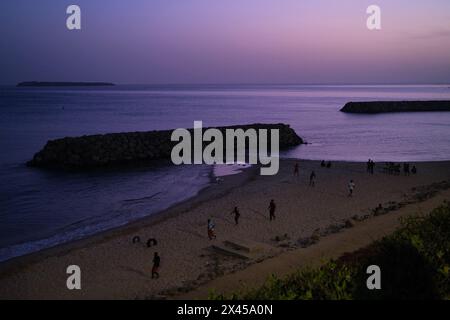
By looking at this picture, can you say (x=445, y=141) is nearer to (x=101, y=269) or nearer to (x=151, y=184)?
(x=151, y=184)

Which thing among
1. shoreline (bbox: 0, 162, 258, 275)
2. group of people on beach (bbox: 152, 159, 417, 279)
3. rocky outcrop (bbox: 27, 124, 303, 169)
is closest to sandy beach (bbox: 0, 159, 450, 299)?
shoreline (bbox: 0, 162, 258, 275)

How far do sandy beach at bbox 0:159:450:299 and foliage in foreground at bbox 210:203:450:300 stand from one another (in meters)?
3.78

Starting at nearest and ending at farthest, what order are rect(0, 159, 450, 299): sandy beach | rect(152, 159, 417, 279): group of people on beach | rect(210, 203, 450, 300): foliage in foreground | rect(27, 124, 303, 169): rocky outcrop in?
rect(210, 203, 450, 300): foliage in foreground < rect(0, 159, 450, 299): sandy beach < rect(152, 159, 417, 279): group of people on beach < rect(27, 124, 303, 169): rocky outcrop

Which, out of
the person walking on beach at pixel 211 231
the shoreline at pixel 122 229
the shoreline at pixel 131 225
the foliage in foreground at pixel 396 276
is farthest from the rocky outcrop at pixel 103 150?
the foliage in foreground at pixel 396 276

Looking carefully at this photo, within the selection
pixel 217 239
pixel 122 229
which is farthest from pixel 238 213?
pixel 122 229

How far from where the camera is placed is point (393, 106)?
111 m

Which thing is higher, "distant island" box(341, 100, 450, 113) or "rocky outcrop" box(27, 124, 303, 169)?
"distant island" box(341, 100, 450, 113)

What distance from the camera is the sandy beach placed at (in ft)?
44.5

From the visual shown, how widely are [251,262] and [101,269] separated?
5001mm

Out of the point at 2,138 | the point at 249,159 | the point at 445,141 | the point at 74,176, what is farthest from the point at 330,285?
the point at 2,138

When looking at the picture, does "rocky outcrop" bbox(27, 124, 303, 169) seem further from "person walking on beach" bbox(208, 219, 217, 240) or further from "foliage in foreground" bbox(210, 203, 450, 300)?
"foliage in foreground" bbox(210, 203, 450, 300)

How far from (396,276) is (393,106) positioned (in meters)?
112

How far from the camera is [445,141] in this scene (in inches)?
2127
